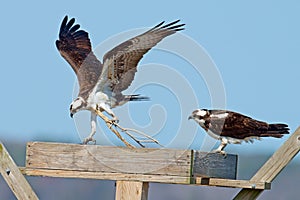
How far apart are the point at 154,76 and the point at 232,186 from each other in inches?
50.0

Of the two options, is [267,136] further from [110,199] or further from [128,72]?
[110,199]

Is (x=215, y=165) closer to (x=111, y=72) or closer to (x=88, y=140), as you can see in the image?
(x=88, y=140)

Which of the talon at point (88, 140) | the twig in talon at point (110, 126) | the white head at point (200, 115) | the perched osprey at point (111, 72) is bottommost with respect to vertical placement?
the talon at point (88, 140)

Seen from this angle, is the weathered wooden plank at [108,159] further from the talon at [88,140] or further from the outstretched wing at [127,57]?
the outstretched wing at [127,57]

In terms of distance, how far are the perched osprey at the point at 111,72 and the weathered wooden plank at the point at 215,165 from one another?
102 centimetres

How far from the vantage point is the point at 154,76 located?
10477 mm

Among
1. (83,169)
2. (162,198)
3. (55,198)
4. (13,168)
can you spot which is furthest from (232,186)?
(55,198)

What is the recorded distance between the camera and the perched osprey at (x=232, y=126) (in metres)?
10.9

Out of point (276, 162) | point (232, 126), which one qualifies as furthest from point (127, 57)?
point (276, 162)

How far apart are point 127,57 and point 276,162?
2249 mm

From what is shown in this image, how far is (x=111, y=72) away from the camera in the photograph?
11.6 meters

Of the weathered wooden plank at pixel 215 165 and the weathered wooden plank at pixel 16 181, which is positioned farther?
the weathered wooden plank at pixel 16 181

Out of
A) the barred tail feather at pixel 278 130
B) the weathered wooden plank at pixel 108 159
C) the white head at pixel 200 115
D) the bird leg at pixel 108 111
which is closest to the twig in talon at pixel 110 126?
the bird leg at pixel 108 111

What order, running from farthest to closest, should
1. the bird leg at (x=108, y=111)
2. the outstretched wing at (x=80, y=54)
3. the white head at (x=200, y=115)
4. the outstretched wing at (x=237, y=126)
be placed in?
the outstretched wing at (x=80, y=54) < the outstretched wing at (x=237, y=126) < the white head at (x=200, y=115) < the bird leg at (x=108, y=111)
